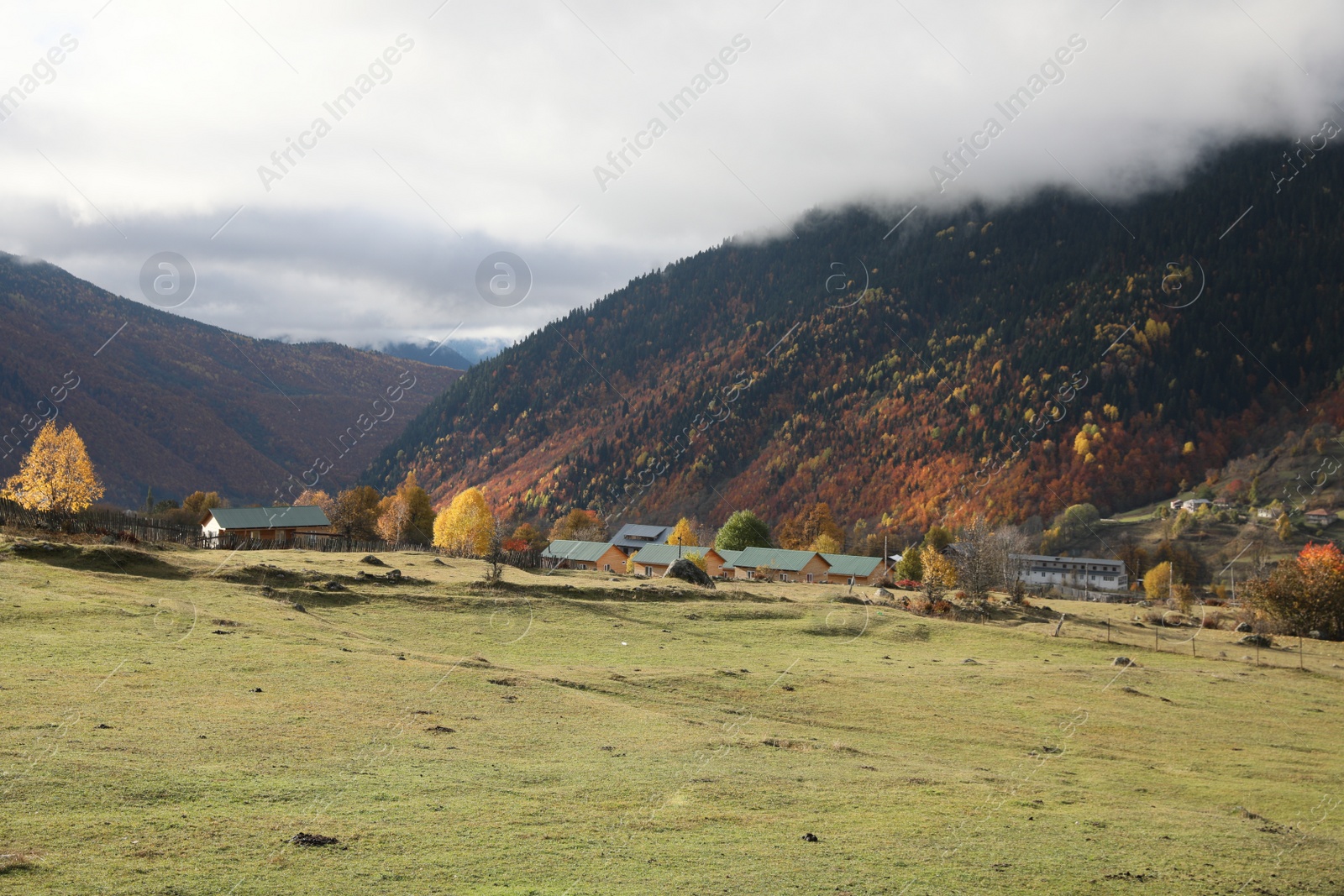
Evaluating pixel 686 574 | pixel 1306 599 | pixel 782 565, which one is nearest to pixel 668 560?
pixel 782 565

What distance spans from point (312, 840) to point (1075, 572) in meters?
194

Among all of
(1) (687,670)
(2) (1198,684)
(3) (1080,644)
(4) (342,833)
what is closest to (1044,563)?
(3) (1080,644)

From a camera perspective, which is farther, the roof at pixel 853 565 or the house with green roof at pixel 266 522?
the roof at pixel 853 565

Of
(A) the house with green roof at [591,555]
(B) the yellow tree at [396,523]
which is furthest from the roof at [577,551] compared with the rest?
(B) the yellow tree at [396,523]

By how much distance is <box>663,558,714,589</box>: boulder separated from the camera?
82375mm

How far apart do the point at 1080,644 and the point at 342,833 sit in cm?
5784

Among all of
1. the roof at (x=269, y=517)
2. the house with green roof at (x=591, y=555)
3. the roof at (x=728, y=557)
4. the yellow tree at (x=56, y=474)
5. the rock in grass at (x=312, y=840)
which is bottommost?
the house with green roof at (x=591, y=555)

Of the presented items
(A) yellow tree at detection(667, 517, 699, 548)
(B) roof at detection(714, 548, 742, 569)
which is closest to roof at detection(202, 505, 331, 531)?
(B) roof at detection(714, 548, 742, 569)

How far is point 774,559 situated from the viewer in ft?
422

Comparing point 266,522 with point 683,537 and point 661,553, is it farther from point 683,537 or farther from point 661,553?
point 683,537

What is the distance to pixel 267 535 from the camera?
99.4 metres

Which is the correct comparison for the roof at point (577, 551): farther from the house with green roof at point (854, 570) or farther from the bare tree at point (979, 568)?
the bare tree at point (979, 568)

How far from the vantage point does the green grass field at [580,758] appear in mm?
15648

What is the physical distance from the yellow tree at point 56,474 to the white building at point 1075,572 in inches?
6268
